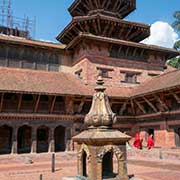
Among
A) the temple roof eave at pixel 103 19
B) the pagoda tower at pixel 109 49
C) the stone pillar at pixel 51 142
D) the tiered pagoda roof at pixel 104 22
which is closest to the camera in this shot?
the stone pillar at pixel 51 142

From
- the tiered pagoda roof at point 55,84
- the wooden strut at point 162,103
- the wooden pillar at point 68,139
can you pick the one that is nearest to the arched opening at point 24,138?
the wooden pillar at point 68,139

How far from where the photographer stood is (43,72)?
24.2 meters

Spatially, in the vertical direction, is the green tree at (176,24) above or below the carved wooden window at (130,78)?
above

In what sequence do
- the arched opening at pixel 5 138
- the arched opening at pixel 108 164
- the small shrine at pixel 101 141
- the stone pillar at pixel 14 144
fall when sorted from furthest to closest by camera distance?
the arched opening at pixel 5 138, the stone pillar at pixel 14 144, the arched opening at pixel 108 164, the small shrine at pixel 101 141

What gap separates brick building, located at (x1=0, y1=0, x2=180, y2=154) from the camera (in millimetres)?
20266

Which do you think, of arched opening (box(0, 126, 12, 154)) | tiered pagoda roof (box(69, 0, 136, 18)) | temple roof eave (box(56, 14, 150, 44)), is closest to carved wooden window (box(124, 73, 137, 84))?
temple roof eave (box(56, 14, 150, 44))

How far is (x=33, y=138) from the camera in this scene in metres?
20.6

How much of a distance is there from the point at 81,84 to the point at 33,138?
6.28 meters

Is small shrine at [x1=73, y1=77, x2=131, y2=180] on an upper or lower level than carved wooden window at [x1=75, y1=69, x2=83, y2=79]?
lower

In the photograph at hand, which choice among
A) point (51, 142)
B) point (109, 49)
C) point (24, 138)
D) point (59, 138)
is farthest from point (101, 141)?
point (59, 138)

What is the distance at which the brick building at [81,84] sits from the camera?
20.3 meters

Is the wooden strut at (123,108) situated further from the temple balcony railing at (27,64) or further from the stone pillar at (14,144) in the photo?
the stone pillar at (14,144)

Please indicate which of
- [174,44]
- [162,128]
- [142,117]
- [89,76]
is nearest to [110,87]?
[89,76]

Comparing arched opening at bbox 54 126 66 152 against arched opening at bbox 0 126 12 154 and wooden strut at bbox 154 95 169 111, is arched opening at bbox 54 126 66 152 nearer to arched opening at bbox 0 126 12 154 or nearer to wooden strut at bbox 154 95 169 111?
arched opening at bbox 0 126 12 154
